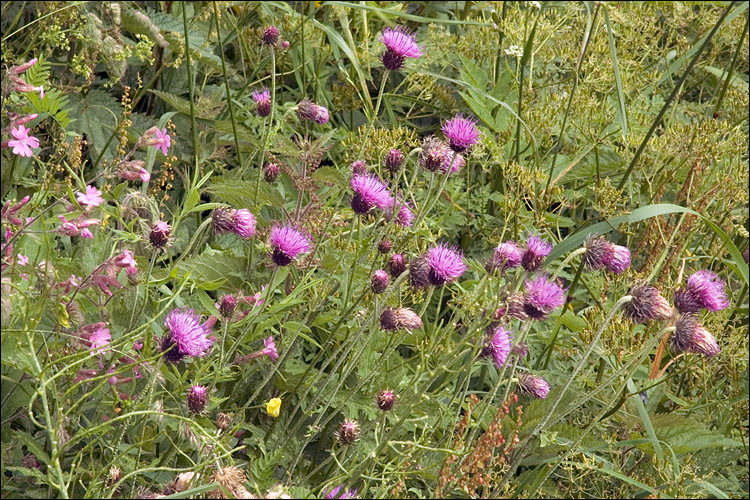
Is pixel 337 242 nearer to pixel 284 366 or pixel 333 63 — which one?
pixel 284 366

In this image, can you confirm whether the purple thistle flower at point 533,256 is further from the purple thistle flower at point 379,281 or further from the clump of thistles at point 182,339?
the clump of thistles at point 182,339

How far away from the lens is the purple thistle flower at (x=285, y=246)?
1.52 metres

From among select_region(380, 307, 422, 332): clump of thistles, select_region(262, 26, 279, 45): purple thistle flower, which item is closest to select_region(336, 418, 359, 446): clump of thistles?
select_region(380, 307, 422, 332): clump of thistles

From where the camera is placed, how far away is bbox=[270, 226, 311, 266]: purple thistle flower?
1.52 metres

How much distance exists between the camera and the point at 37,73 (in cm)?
166

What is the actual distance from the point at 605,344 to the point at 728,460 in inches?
18.4

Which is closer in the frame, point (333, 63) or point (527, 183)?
point (527, 183)

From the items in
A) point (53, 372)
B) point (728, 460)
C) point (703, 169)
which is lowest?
point (728, 460)

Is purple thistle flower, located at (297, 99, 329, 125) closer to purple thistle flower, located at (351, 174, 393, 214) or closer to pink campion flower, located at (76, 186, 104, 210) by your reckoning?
purple thistle flower, located at (351, 174, 393, 214)

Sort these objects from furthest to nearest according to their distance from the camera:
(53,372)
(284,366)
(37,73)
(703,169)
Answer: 1. (703,169)
2. (284,366)
3. (37,73)
4. (53,372)

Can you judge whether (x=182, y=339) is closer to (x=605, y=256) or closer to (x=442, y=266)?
(x=442, y=266)

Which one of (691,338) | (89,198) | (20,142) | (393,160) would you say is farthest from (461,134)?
(20,142)

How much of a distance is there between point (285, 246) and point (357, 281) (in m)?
0.33

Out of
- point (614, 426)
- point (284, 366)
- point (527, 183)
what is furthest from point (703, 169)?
point (284, 366)
